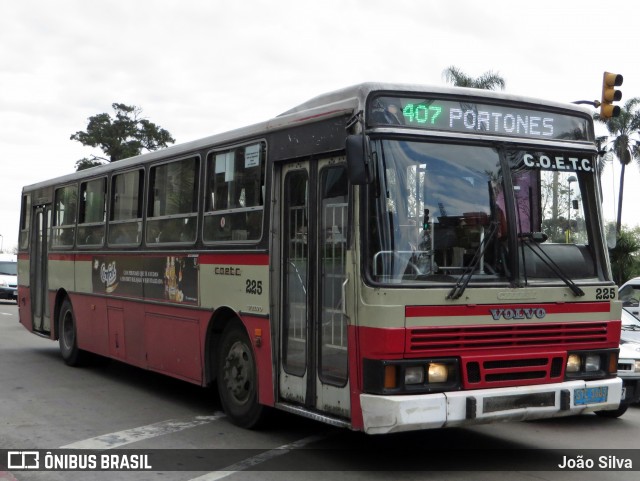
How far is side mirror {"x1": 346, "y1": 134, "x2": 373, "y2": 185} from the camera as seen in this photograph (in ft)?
22.1

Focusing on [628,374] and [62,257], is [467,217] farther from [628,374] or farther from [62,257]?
[62,257]

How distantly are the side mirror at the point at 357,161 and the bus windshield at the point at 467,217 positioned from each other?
0.79 feet

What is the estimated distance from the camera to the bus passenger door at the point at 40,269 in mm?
15203

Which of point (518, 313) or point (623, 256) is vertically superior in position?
point (623, 256)

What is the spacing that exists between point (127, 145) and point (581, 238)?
6588 centimetres

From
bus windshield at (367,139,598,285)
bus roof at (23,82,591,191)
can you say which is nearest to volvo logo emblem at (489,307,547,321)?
bus windshield at (367,139,598,285)

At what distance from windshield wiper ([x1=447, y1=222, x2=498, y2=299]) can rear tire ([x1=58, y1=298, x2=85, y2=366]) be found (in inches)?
322

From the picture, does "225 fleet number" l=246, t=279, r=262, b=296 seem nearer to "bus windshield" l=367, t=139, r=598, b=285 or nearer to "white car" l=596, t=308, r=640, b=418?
"bus windshield" l=367, t=139, r=598, b=285

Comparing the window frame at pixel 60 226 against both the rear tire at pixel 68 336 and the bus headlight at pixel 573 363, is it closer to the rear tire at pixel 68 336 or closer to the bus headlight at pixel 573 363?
the rear tire at pixel 68 336

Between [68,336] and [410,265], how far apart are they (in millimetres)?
8632

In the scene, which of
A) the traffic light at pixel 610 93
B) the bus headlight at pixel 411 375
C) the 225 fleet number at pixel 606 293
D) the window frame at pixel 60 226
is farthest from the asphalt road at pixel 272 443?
the traffic light at pixel 610 93

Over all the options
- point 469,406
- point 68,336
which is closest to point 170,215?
point 68,336

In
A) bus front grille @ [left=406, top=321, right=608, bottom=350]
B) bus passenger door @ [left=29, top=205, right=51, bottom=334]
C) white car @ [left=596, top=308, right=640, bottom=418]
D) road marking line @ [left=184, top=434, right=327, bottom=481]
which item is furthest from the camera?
bus passenger door @ [left=29, top=205, right=51, bottom=334]

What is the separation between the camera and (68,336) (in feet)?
46.4
